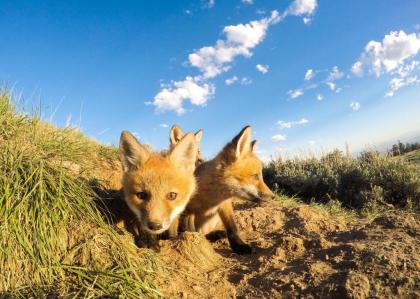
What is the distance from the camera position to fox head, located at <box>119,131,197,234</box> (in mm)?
3311

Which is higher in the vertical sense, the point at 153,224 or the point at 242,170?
the point at 242,170

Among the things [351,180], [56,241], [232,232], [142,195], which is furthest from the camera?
[351,180]

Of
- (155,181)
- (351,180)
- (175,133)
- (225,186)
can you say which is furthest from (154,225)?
(351,180)

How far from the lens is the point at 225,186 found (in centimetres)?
488

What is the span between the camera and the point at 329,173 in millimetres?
8422

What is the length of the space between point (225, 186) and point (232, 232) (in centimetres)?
67

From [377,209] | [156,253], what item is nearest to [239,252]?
[156,253]

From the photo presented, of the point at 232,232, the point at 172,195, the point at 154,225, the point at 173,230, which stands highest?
the point at 172,195

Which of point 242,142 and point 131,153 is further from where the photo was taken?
point 242,142

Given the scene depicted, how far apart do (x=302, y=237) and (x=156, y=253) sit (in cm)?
176

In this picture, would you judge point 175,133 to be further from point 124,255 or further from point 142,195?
point 124,255

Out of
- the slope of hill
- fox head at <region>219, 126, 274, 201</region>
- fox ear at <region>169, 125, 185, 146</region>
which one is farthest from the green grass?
fox ear at <region>169, 125, 185, 146</region>

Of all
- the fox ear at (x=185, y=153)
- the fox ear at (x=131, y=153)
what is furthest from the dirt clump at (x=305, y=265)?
the fox ear at (x=131, y=153)

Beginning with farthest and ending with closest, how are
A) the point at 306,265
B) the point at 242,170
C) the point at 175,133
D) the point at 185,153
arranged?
the point at 175,133, the point at 242,170, the point at 185,153, the point at 306,265
